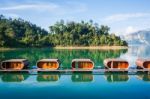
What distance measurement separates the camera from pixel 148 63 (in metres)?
33.0

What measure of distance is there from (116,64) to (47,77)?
26.8 feet

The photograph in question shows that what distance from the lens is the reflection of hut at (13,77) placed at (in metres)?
28.8

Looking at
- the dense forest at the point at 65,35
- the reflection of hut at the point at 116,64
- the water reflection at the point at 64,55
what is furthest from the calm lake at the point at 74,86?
the dense forest at the point at 65,35

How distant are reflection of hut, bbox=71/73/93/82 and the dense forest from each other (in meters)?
72.6

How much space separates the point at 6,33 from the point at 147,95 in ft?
278

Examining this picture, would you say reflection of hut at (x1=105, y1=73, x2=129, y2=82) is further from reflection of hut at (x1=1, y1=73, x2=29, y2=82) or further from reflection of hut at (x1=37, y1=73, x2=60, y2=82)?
reflection of hut at (x1=1, y1=73, x2=29, y2=82)

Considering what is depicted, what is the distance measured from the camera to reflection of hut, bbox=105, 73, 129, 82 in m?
28.5

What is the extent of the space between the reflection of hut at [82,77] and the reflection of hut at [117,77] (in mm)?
1804

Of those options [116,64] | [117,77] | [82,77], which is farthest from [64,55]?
[117,77]

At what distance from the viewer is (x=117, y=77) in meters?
30.2

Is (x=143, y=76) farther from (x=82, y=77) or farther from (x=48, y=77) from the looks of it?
(x=48, y=77)

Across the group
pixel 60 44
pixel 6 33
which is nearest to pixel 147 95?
pixel 6 33

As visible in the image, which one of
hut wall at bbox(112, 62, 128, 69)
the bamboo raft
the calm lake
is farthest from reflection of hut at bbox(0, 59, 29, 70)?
hut wall at bbox(112, 62, 128, 69)

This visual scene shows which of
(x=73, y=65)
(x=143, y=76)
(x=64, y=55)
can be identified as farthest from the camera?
(x=64, y=55)
